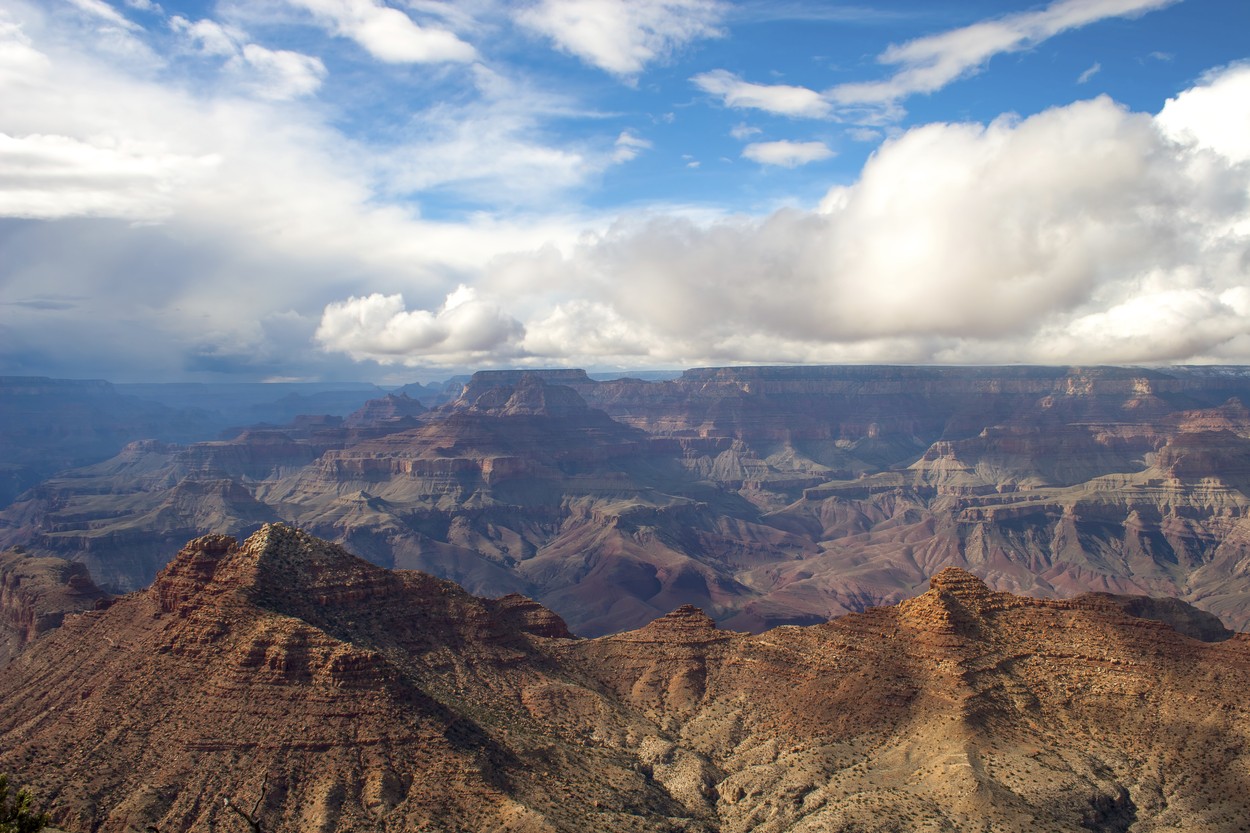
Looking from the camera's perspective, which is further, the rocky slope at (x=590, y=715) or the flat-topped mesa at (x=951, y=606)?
the flat-topped mesa at (x=951, y=606)

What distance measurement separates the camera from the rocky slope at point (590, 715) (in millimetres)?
85188

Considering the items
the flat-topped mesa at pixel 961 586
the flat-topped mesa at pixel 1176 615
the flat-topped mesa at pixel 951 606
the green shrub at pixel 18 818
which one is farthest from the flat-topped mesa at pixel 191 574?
the flat-topped mesa at pixel 1176 615

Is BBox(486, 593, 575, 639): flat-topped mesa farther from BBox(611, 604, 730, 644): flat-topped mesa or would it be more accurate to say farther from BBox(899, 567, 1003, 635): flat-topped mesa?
BBox(899, 567, 1003, 635): flat-topped mesa

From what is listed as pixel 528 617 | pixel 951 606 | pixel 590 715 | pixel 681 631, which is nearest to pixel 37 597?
pixel 528 617

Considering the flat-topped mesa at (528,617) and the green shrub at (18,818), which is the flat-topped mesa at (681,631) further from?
the green shrub at (18,818)

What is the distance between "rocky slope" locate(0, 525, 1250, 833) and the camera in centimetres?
8519

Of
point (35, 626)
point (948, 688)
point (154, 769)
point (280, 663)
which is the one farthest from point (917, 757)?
point (35, 626)

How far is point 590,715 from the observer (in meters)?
109

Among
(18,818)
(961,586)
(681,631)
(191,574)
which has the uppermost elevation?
(18,818)

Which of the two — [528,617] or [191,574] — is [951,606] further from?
[191,574]

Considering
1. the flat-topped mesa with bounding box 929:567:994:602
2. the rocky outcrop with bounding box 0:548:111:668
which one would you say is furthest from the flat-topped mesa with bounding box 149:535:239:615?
the flat-topped mesa with bounding box 929:567:994:602

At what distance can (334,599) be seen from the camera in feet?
360

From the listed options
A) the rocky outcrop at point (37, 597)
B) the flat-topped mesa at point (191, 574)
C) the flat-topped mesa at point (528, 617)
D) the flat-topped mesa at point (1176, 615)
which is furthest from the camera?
the rocky outcrop at point (37, 597)

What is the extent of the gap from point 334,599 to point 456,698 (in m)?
19.1
